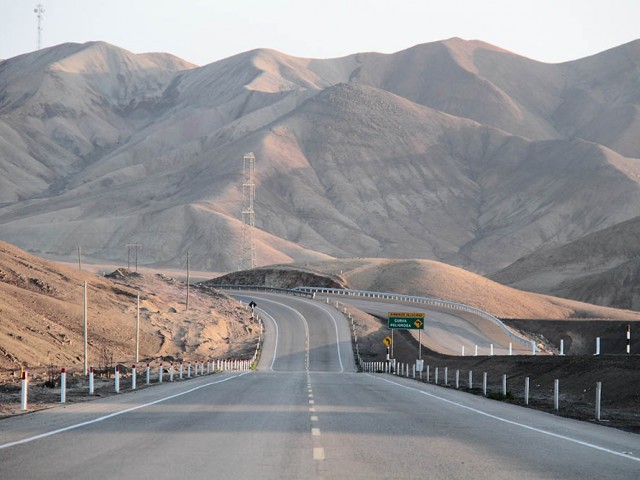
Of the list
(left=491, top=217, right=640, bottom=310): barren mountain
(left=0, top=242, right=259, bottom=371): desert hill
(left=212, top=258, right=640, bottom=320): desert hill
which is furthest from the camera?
(left=491, top=217, right=640, bottom=310): barren mountain

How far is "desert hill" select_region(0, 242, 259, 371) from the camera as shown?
51.6m

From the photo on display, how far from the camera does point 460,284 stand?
13912cm

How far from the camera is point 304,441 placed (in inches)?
647

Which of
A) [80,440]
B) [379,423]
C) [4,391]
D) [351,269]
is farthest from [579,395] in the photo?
[351,269]

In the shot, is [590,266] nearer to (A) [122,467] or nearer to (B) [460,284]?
(B) [460,284]

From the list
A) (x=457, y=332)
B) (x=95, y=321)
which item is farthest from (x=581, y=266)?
(x=95, y=321)

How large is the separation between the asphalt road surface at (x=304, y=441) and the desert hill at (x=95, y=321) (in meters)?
21.0

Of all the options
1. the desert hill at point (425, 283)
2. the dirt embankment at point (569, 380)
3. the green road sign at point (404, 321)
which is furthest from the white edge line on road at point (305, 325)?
the desert hill at point (425, 283)

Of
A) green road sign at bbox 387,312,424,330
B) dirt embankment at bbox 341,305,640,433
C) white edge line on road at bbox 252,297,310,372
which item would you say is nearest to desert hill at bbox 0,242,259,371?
white edge line on road at bbox 252,297,310,372

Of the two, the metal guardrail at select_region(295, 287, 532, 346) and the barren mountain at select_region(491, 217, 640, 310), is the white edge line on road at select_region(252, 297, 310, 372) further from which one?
the barren mountain at select_region(491, 217, 640, 310)

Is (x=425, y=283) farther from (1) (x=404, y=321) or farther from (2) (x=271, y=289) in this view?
(1) (x=404, y=321)

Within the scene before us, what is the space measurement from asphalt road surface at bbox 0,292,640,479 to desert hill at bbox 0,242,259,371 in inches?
827

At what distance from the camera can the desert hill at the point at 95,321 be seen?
51562 millimetres

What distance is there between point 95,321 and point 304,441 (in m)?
52.1
